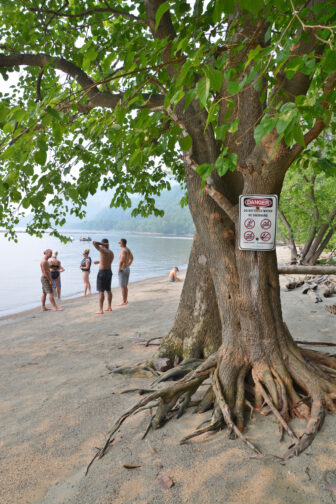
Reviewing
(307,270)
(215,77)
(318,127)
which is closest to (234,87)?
(215,77)

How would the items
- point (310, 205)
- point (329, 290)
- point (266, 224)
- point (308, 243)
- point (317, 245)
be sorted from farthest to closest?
1. point (308, 243)
2. point (317, 245)
3. point (310, 205)
4. point (329, 290)
5. point (266, 224)

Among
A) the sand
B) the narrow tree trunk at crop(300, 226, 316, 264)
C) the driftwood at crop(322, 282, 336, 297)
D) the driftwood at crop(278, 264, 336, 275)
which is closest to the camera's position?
the sand

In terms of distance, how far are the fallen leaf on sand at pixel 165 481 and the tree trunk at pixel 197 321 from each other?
7.62ft

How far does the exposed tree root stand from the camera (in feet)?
10.2

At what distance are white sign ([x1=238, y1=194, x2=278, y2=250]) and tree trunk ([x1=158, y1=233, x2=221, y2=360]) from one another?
1.80 metres

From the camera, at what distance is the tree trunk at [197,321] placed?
16.5ft

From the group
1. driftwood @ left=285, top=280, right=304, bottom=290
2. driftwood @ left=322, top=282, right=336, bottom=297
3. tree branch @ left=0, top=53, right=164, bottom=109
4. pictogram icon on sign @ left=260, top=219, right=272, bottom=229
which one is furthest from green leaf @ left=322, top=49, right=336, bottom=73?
driftwood @ left=285, top=280, right=304, bottom=290

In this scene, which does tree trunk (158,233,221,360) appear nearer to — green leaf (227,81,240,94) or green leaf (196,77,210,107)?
green leaf (227,81,240,94)

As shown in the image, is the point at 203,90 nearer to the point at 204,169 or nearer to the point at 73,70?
the point at 204,169

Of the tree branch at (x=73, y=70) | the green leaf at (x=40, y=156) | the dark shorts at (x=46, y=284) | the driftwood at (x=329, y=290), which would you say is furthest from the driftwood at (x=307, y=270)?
the dark shorts at (x=46, y=284)

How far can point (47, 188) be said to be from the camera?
321 cm

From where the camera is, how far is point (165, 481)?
2.63m

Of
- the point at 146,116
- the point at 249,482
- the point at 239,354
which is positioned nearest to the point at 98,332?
the point at 239,354

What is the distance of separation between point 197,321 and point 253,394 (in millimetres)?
1700
